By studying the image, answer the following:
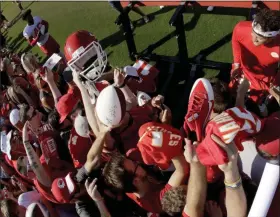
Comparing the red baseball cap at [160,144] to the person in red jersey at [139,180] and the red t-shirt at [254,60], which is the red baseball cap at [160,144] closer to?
the person in red jersey at [139,180]

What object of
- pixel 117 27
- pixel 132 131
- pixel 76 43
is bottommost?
pixel 117 27

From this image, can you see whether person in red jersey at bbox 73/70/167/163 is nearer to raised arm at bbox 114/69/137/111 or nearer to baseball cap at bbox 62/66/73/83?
raised arm at bbox 114/69/137/111

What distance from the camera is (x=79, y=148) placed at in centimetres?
290

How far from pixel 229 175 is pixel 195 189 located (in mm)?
241

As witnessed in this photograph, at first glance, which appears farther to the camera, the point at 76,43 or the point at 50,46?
the point at 50,46

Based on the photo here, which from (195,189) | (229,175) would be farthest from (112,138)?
(229,175)

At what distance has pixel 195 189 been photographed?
195 centimetres

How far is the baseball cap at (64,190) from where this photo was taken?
2473 millimetres

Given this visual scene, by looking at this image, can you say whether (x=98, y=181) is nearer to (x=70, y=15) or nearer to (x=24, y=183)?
(x=24, y=183)

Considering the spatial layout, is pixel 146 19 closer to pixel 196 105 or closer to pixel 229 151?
pixel 196 105

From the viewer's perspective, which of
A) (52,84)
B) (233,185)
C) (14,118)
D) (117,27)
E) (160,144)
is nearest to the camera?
(233,185)

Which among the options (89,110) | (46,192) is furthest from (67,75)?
(46,192)

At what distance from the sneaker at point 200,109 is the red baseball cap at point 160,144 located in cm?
26

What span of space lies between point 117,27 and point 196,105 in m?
3.37
